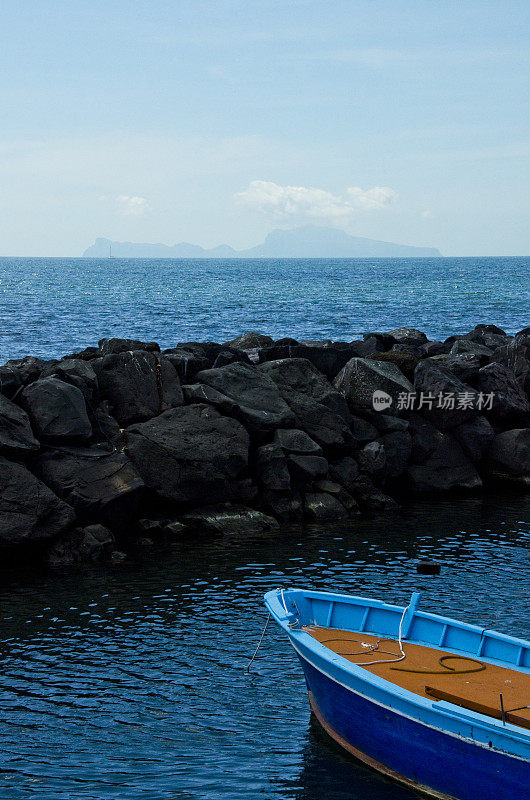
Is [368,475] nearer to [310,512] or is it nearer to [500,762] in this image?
[310,512]

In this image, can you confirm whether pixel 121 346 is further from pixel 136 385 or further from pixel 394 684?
pixel 394 684

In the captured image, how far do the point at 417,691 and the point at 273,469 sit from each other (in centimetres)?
1391

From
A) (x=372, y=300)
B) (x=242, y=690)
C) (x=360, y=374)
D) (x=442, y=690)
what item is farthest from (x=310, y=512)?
(x=372, y=300)

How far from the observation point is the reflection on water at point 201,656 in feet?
44.9

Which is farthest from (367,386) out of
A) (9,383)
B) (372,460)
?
(9,383)

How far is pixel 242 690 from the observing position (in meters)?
16.4

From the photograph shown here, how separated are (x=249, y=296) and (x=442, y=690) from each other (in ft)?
387

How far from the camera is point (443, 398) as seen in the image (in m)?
31.9

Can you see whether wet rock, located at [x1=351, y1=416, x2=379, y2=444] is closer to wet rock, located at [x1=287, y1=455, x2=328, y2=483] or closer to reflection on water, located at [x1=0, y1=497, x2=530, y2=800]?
wet rock, located at [x1=287, y1=455, x2=328, y2=483]

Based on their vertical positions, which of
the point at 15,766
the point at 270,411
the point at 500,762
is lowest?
the point at 15,766

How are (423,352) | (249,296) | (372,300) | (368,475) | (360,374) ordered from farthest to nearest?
(249,296), (372,300), (423,352), (360,374), (368,475)

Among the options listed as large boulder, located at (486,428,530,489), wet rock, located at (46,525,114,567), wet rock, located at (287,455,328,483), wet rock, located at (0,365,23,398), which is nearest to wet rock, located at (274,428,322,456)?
wet rock, located at (287,455,328,483)

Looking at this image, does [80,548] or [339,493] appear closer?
[80,548]

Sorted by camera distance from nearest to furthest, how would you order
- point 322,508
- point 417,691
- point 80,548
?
point 417,691
point 80,548
point 322,508
